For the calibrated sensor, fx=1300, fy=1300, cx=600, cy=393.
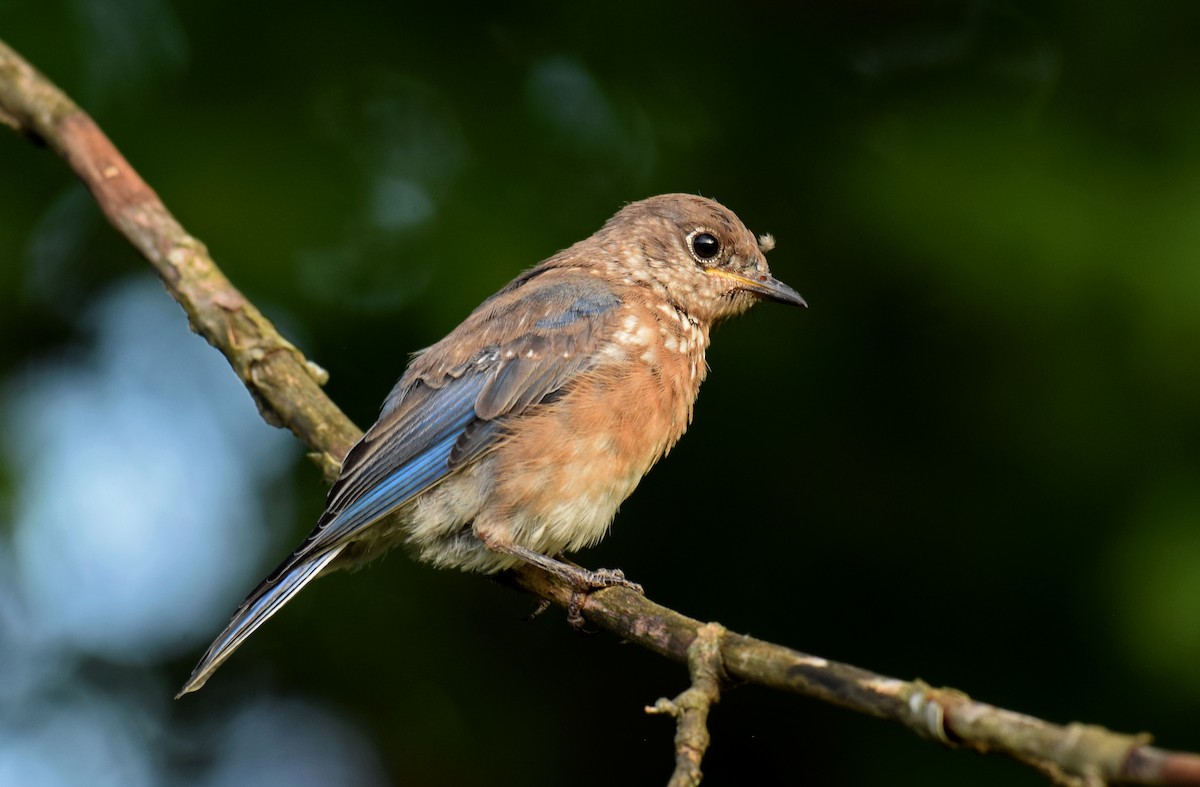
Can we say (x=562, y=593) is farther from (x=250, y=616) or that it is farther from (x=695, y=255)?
(x=695, y=255)

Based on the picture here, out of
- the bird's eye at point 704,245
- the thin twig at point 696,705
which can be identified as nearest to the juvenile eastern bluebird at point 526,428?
the bird's eye at point 704,245

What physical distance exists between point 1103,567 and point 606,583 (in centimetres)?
181

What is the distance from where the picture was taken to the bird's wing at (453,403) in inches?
160

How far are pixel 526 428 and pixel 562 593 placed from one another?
617 millimetres

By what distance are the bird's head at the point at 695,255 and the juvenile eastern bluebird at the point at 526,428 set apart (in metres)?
0.01

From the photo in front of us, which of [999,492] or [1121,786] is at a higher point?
[999,492]

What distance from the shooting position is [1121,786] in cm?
191

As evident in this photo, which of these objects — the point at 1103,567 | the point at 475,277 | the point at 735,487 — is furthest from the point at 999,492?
the point at 475,277

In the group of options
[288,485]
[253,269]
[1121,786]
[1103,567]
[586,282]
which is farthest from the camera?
[288,485]

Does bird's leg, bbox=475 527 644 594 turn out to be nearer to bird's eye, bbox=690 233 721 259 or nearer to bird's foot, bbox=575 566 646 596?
bird's foot, bbox=575 566 646 596

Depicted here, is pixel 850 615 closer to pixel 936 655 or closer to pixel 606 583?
pixel 936 655

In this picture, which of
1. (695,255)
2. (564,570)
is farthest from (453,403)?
(695,255)

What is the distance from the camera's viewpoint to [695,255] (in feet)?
16.1

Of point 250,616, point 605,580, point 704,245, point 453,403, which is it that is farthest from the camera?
point 704,245
